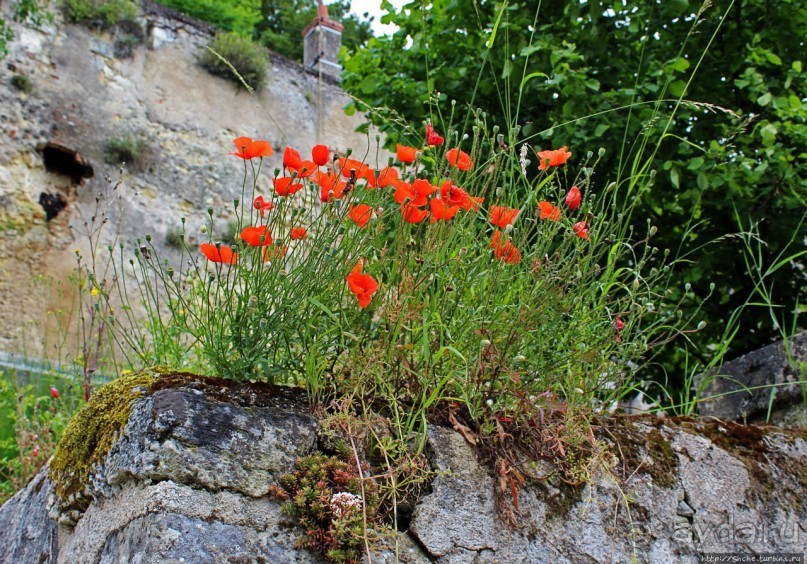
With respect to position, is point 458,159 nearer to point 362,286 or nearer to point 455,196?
point 455,196

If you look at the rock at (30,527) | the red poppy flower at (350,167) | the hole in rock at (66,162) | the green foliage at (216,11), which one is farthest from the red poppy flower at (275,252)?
the green foliage at (216,11)

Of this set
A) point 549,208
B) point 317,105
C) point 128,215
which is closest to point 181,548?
point 549,208

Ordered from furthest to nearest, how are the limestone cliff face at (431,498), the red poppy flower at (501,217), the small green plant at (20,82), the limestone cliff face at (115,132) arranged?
1. the small green plant at (20,82)
2. the limestone cliff face at (115,132)
3. the red poppy flower at (501,217)
4. the limestone cliff face at (431,498)

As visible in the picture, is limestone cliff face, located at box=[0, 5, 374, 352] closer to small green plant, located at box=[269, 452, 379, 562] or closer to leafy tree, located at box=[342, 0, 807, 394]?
leafy tree, located at box=[342, 0, 807, 394]

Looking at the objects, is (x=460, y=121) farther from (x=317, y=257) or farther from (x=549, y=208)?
(x=317, y=257)

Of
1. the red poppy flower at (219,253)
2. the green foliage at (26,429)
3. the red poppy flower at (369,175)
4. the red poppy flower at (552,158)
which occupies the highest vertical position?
the red poppy flower at (552,158)

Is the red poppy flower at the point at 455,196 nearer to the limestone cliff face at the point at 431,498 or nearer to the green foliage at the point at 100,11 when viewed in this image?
the limestone cliff face at the point at 431,498

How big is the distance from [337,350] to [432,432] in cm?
30

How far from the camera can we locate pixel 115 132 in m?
10.5

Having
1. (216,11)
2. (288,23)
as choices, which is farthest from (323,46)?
(288,23)

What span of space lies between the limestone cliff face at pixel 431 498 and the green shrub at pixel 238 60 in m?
10.5

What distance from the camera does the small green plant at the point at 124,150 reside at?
33.9ft

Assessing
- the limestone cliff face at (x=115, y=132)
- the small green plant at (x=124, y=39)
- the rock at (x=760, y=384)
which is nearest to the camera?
the rock at (x=760, y=384)

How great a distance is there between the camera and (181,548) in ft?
4.57
